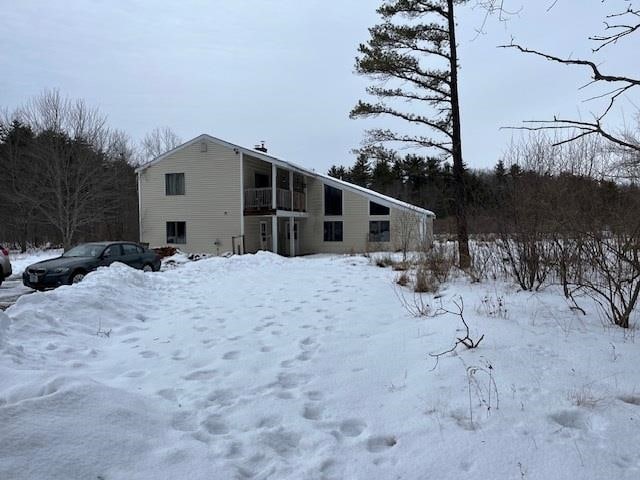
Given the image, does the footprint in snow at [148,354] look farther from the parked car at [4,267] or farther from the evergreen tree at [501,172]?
the parked car at [4,267]

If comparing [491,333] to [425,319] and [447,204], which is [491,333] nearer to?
[425,319]

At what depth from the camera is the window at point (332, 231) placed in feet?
99.2

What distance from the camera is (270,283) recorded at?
1158cm

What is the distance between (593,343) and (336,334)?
2.91 meters

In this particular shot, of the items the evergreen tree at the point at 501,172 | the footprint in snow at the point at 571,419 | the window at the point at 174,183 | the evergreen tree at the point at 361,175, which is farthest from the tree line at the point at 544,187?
the evergreen tree at the point at 361,175

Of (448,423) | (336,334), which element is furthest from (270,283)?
(448,423)

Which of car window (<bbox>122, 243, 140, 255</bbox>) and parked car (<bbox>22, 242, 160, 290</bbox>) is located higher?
car window (<bbox>122, 243, 140, 255</bbox>)

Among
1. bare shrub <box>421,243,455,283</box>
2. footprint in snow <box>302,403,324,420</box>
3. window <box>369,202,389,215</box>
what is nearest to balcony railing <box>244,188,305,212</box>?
window <box>369,202,389,215</box>

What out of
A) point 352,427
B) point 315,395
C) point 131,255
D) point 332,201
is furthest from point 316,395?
point 332,201

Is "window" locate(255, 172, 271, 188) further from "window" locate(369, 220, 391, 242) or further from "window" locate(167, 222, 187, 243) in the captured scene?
"window" locate(369, 220, 391, 242)

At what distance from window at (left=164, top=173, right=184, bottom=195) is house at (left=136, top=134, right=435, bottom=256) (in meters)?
0.06

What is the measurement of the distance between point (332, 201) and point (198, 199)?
28.1 ft

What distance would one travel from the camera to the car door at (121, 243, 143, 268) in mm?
15227

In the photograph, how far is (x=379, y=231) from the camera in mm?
29250
